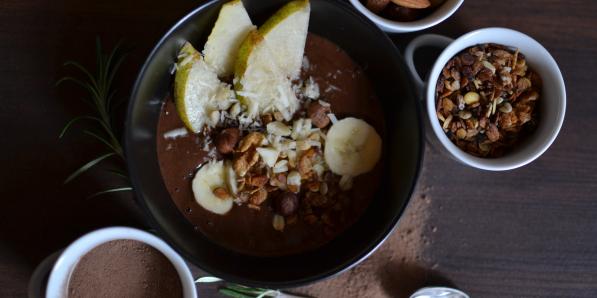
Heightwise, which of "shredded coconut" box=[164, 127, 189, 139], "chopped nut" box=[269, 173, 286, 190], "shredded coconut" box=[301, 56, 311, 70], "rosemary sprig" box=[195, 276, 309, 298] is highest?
"shredded coconut" box=[301, 56, 311, 70]

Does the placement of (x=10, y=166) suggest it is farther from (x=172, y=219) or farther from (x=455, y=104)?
(x=455, y=104)

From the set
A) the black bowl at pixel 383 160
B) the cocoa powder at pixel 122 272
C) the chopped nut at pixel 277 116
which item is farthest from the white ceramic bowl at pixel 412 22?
the cocoa powder at pixel 122 272

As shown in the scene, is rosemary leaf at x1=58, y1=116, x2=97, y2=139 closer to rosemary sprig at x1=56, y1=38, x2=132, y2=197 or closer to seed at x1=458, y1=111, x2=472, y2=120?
rosemary sprig at x1=56, y1=38, x2=132, y2=197

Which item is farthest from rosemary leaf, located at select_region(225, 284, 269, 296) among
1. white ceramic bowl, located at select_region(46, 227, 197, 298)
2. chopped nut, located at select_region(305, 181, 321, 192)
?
chopped nut, located at select_region(305, 181, 321, 192)

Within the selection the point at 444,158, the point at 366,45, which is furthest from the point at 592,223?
the point at 366,45

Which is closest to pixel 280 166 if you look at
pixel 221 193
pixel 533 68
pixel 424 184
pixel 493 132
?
pixel 221 193

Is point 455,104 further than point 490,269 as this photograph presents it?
No
